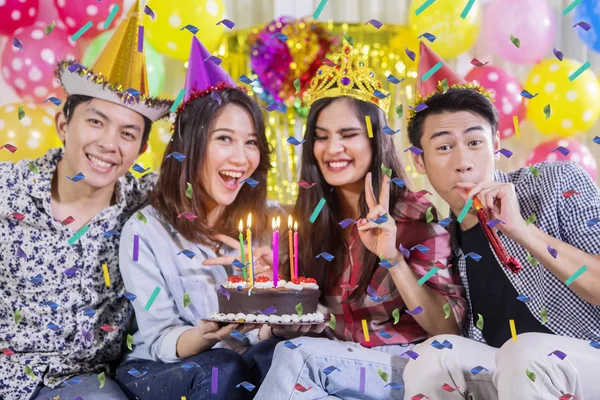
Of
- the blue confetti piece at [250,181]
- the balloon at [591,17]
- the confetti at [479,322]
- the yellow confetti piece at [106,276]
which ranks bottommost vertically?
the confetti at [479,322]

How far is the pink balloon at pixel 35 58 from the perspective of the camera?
2.97 meters

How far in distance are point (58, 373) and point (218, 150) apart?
0.80 meters

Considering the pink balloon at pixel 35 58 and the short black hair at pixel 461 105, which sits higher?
the pink balloon at pixel 35 58

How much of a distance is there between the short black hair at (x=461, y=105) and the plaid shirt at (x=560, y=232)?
204mm

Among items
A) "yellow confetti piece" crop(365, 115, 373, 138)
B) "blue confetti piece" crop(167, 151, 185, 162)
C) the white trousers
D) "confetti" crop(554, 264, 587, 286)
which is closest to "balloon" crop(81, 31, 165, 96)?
"blue confetti piece" crop(167, 151, 185, 162)

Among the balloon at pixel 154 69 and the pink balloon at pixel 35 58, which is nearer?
the pink balloon at pixel 35 58

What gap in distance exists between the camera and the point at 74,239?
2100mm

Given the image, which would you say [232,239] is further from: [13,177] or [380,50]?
[380,50]

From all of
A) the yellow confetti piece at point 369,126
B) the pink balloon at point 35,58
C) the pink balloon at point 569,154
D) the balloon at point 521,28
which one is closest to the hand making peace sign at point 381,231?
the yellow confetti piece at point 369,126

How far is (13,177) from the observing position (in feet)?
7.01

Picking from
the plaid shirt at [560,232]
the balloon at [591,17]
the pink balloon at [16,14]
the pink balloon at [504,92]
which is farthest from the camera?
the pink balloon at [504,92]

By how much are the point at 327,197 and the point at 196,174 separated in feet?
1.35

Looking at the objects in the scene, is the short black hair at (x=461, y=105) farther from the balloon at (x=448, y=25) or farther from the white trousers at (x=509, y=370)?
the balloon at (x=448, y=25)

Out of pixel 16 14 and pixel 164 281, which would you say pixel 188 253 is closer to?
pixel 164 281
